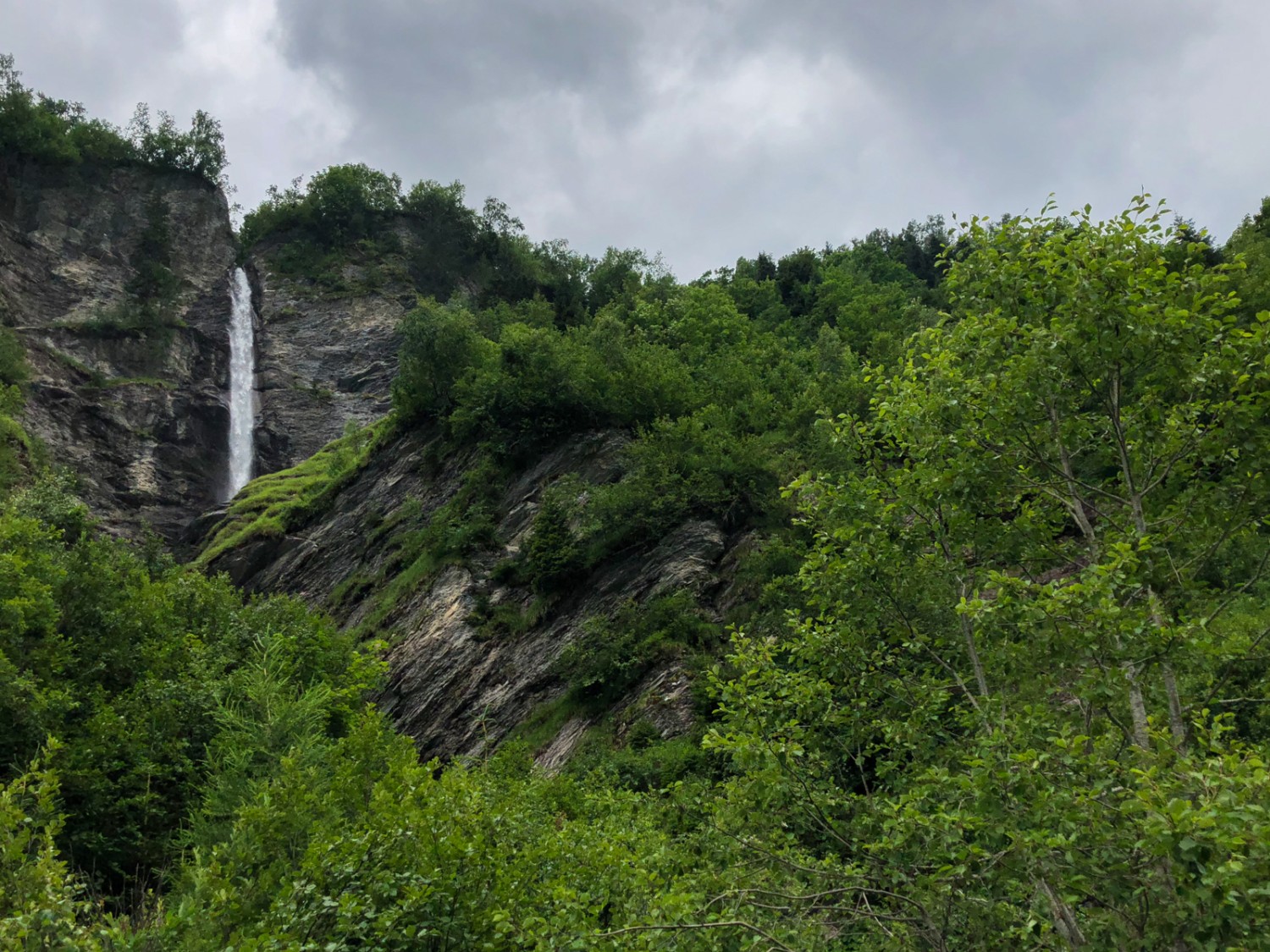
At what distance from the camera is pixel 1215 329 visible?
787cm

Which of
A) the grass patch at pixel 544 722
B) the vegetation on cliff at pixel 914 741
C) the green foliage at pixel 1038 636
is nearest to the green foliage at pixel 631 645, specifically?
the grass patch at pixel 544 722

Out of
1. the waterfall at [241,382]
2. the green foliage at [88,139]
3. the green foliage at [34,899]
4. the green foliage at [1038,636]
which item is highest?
the green foliage at [88,139]

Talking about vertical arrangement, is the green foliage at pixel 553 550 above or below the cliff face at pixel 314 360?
Result: below

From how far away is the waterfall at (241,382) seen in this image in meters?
64.6

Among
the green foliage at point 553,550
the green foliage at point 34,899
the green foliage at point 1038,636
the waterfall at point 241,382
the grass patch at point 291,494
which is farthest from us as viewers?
the waterfall at point 241,382

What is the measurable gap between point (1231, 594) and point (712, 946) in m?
5.37

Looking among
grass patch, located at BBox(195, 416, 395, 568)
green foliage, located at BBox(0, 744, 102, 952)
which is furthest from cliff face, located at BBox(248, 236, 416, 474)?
green foliage, located at BBox(0, 744, 102, 952)

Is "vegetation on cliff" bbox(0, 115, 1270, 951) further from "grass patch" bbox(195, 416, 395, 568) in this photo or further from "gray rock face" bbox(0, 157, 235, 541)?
"gray rock face" bbox(0, 157, 235, 541)

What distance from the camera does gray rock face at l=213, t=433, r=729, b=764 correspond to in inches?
1075

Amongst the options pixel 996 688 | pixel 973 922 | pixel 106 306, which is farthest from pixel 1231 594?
pixel 106 306

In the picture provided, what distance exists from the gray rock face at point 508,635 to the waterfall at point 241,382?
2740cm

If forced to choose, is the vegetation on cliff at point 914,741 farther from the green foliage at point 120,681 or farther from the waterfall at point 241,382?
the waterfall at point 241,382

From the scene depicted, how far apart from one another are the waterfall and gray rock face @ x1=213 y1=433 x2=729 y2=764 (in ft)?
89.9

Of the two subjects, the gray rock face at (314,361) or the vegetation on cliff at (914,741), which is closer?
the vegetation on cliff at (914,741)
